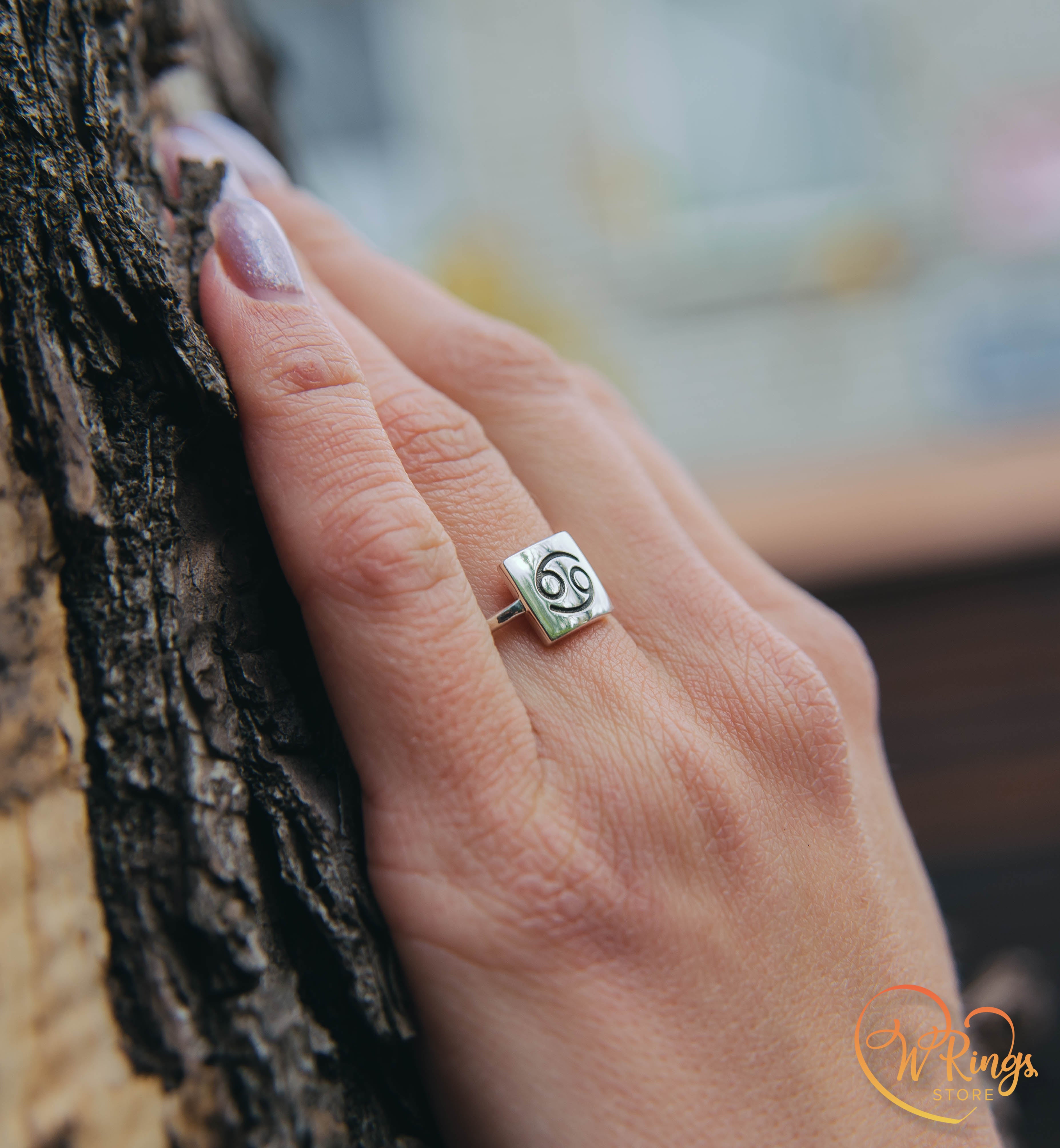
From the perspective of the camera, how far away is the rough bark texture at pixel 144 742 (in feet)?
1.79

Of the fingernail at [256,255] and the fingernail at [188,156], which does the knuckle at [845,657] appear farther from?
the fingernail at [188,156]

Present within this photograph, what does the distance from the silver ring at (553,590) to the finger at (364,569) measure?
0.06m

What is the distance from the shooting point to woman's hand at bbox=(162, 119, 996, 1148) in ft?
2.14

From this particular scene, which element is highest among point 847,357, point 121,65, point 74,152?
point 121,65

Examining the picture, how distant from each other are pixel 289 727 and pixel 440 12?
6.01m

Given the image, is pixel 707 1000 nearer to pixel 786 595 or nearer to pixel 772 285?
pixel 786 595

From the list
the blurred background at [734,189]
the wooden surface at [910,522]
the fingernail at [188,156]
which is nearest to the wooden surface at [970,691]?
the wooden surface at [910,522]

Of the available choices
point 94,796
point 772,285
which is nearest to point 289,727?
point 94,796

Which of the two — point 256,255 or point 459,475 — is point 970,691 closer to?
point 459,475

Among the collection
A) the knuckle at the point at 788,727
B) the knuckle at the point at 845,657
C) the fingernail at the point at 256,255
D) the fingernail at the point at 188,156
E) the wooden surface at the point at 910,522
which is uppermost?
the fingernail at the point at 188,156

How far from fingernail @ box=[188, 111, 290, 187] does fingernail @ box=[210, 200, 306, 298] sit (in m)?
0.27

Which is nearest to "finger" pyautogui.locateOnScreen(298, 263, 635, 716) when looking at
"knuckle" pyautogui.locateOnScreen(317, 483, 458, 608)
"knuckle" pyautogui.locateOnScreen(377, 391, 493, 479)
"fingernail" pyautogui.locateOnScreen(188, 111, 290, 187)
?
"knuckle" pyautogui.locateOnScreen(377, 391, 493, 479)

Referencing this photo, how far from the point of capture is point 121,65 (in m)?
0.89

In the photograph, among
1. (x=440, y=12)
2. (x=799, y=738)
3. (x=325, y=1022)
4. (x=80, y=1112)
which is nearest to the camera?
(x=80, y=1112)
